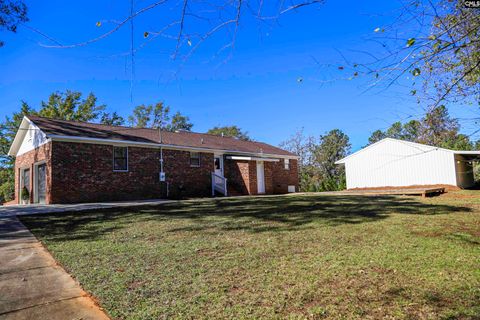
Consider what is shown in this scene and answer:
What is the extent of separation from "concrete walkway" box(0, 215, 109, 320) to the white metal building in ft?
64.2

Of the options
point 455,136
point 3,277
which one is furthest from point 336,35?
point 3,277

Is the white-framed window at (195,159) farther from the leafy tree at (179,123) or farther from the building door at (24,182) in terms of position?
the leafy tree at (179,123)

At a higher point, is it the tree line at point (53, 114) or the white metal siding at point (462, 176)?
the tree line at point (53, 114)

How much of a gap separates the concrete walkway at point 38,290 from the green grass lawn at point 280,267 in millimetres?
144

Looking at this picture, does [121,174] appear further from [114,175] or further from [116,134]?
[116,134]

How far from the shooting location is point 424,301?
9.39 feet

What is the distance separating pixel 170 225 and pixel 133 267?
3.18 metres

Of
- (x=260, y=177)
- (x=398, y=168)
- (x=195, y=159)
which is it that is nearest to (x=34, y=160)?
(x=195, y=159)

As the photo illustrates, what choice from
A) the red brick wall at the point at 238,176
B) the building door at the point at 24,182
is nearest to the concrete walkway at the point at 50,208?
the building door at the point at 24,182

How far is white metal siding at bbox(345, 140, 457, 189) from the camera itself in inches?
838

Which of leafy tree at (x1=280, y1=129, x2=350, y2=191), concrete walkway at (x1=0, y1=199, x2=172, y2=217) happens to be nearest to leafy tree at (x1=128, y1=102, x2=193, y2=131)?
leafy tree at (x1=280, y1=129, x2=350, y2=191)

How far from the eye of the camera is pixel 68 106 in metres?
31.9

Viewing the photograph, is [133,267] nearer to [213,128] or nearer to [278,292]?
[278,292]

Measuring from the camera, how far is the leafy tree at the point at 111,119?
1427 inches
